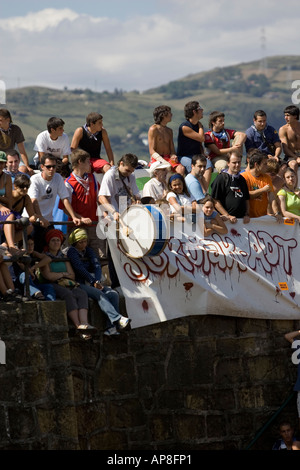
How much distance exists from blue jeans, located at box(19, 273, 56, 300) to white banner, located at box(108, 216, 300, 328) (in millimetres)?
1287

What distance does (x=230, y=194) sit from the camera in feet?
52.2

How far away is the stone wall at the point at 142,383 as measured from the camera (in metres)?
12.6

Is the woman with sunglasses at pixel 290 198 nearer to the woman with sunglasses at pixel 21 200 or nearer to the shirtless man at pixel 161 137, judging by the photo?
the shirtless man at pixel 161 137

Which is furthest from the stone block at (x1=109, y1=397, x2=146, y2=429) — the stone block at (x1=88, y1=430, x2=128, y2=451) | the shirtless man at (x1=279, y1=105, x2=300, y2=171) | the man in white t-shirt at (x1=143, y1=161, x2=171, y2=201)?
the shirtless man at (x1=279, y1=105, x2=300, y2=171)

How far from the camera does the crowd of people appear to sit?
13242 millimetres

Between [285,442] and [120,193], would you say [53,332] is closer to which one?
[120,193]

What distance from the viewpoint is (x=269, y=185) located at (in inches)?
648

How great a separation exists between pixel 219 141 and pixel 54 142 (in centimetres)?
336

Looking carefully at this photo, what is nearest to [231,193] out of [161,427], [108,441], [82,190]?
[82,190]

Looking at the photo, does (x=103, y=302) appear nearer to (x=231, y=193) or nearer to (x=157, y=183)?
(x=157, y=183)

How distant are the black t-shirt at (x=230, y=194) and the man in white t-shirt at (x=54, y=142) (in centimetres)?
247
